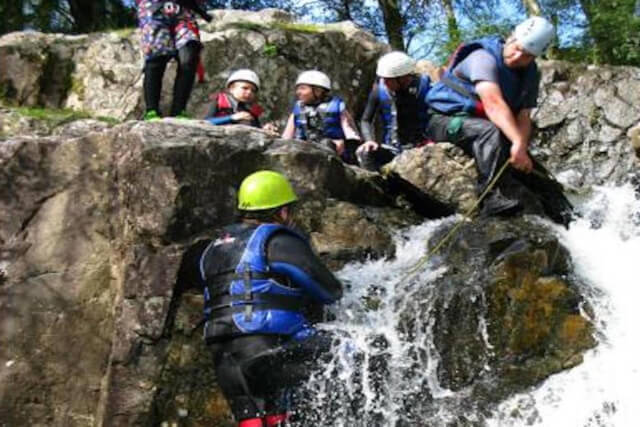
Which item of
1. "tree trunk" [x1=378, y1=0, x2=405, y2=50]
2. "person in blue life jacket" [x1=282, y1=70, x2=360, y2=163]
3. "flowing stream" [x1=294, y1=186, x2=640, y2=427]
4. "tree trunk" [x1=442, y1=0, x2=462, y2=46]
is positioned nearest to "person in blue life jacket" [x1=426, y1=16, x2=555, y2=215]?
"flowing stream" [x1=294, y1=186, x2=640, y2=427]

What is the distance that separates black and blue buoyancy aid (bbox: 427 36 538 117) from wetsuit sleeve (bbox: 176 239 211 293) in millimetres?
2600

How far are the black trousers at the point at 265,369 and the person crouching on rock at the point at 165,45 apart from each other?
314 centimetres

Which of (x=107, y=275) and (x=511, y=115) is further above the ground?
(x=511, y=115)

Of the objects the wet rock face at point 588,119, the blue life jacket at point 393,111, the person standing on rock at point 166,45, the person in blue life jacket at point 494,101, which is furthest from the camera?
the wet rock face at point 588,119

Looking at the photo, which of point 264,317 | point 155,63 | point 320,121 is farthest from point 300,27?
point 264,317

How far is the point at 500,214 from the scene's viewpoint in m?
6.14

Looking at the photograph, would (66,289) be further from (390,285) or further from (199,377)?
(390,285)

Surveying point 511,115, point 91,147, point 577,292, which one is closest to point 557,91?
point 511,115

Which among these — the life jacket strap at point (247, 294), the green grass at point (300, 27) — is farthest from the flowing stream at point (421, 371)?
the green grass at point (300, 27)

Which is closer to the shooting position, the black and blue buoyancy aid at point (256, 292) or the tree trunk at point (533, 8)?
the black and blue buoyancy aid at point (256, 292)

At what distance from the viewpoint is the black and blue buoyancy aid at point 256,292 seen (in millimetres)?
4621

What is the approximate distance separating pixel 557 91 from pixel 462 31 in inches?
A: 150

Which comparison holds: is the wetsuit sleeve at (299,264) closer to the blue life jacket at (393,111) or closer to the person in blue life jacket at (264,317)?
the person in blue life jacket at (264,317)

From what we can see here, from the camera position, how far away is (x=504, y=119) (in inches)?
240
